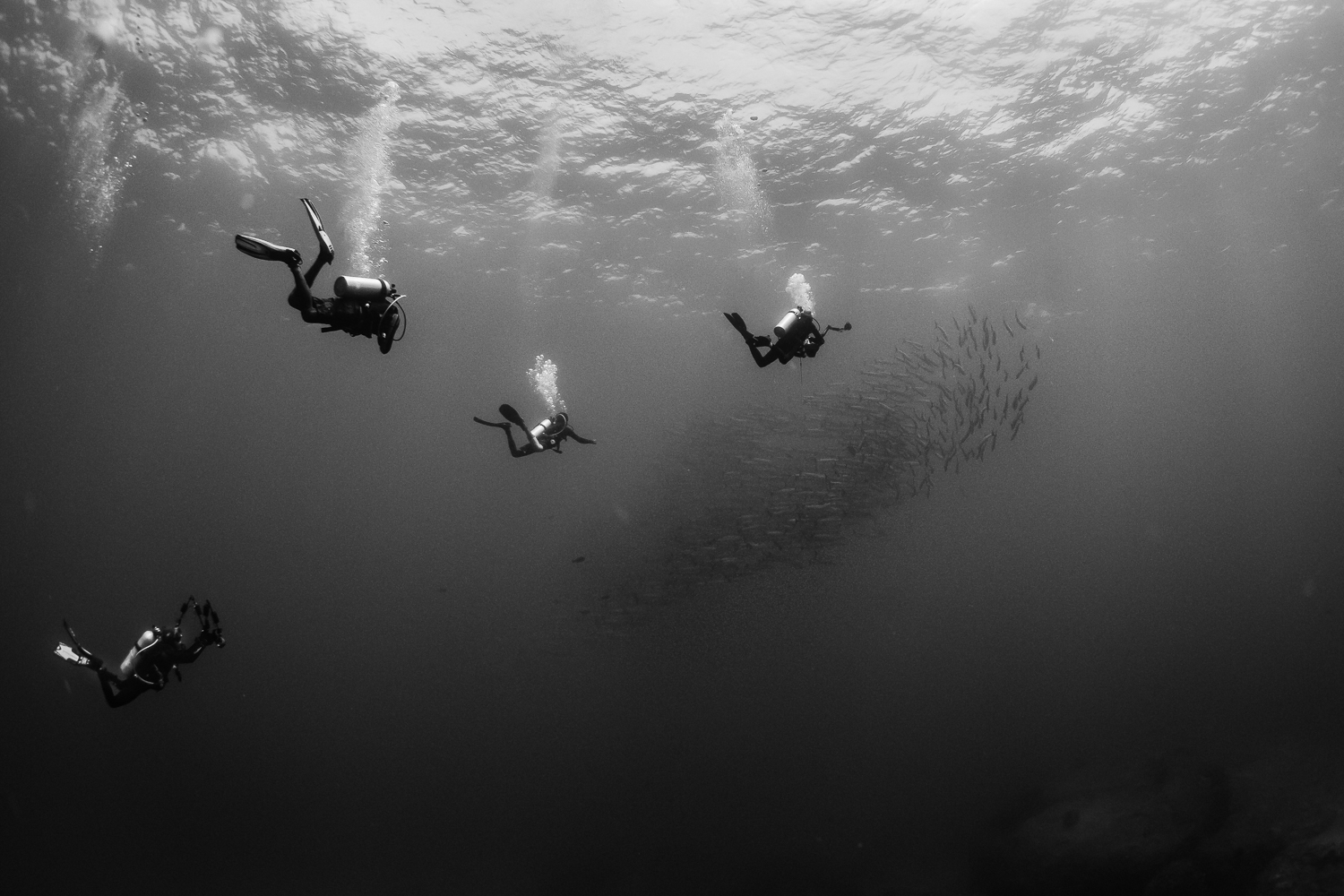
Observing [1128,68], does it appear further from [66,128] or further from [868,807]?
[868,807]

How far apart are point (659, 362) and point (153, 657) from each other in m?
42.8

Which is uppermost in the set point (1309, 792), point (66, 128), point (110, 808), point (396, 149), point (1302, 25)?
point (66, 128)

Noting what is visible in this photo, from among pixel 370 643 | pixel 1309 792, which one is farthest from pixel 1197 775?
pixel 370 643

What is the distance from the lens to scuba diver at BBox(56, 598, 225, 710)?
5.09 meters

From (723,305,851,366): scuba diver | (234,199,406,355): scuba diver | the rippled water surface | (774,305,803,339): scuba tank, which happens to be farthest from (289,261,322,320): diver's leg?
the rippled water surface

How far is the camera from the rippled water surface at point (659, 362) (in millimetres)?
15914

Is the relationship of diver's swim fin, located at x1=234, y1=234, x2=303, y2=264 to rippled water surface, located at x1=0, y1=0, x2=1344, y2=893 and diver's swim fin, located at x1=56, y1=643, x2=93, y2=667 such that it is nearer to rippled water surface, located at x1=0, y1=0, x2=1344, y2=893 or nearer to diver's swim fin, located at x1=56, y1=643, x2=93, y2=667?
diver's swim fin, located at x1=56, y1=643, x2=93, y2=667

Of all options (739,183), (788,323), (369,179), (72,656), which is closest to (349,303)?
(72,656)

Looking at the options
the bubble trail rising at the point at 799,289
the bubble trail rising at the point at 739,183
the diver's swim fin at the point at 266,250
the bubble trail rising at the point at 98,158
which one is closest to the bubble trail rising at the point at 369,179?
the bubble trail rising at the point at 98,158

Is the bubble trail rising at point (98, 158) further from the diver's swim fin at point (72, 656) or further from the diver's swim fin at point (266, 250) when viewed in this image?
the diver's swim fin at point (266, 250)

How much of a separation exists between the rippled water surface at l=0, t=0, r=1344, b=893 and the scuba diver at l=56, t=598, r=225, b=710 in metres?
13.3

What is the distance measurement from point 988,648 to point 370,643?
6738 centimetres

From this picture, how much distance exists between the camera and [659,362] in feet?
155

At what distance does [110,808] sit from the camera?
148 feet
